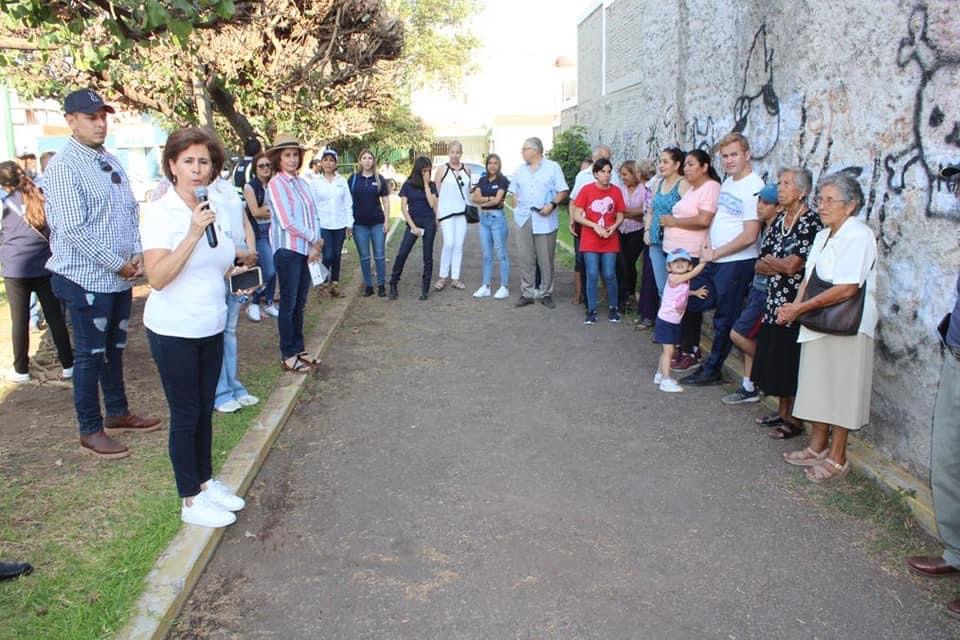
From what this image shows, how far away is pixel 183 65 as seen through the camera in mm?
9641

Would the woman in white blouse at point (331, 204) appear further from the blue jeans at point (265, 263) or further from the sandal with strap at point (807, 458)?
the sandal with strap at point (807, 458)

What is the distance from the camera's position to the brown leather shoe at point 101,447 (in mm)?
4773

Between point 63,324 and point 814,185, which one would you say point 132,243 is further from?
point 814,185

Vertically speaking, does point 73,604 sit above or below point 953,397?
below

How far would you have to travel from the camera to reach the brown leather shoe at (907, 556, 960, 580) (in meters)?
3.53

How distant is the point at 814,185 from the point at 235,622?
494 cm

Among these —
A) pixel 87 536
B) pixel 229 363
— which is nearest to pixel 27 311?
Answer: pixel 229 363

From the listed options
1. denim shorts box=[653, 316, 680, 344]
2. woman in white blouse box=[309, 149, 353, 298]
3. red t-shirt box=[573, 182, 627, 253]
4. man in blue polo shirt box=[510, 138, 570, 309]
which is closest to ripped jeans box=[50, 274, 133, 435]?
denim shorts box=[653, 316, 680, 344]

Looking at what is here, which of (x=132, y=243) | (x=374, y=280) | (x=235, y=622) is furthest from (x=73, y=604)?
(x=374, y=280)

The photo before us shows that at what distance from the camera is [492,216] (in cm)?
998

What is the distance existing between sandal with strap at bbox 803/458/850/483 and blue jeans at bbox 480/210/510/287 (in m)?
5.81

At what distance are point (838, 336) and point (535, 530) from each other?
85.0 inches

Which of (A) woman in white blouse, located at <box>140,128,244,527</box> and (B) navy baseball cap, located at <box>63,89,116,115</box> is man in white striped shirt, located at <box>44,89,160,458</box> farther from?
(A) woman in white blouse, located at <box>140,128,244,527</box>

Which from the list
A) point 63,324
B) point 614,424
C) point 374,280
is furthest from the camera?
point 374,280
